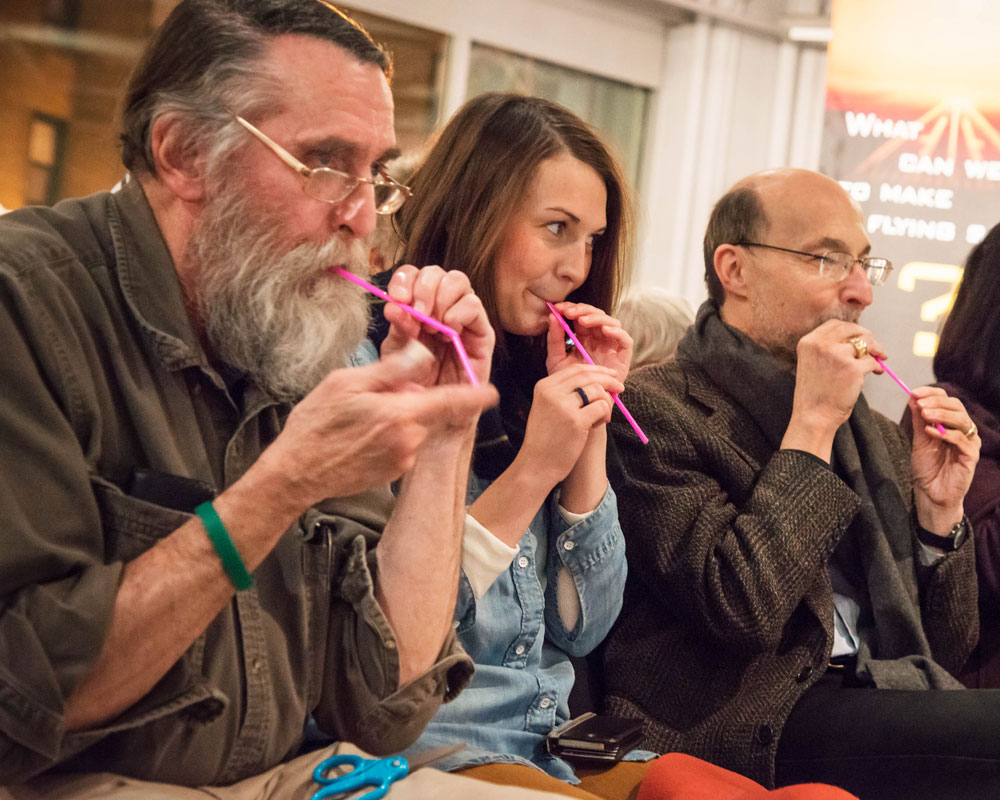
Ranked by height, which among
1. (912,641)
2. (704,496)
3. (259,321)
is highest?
(259,321)

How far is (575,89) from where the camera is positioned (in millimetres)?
4707

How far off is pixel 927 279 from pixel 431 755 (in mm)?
3196

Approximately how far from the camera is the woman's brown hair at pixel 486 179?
2018 millimetres

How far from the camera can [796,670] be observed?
2.06 meters

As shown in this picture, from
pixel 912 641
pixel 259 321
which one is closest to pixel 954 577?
pixel 912 641

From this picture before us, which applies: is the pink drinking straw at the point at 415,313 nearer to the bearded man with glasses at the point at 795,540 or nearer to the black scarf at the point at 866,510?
the bearded man with glasses at the point at 795,540

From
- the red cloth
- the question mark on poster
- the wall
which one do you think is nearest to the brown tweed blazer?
the red cloth

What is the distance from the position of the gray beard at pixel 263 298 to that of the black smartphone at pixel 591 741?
2.43 feet

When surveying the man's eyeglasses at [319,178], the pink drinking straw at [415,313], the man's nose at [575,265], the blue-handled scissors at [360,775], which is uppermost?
the man's eyeglasses at [319,178]

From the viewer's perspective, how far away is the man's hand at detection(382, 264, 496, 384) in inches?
59.1

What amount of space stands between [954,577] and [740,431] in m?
0.56

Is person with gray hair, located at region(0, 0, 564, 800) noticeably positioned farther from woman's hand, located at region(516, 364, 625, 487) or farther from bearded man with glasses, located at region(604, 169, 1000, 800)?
bearded man with glasses, located at region(604, 169, 1000, 800)

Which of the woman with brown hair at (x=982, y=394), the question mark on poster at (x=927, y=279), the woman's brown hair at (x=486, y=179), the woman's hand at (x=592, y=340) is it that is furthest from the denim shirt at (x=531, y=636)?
the question mark on poster at (x=927, y=279)

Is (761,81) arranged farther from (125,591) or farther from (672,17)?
(125,591)
